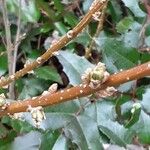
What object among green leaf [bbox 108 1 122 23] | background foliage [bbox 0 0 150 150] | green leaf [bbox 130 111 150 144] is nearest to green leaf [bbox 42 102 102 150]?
background foliage [bbox 0 0 150 150]

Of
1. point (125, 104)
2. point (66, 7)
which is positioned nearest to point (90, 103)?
point (125, 104)

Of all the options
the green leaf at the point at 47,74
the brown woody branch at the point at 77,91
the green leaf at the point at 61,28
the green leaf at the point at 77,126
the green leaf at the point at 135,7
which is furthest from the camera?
the green leaf at the point at 61,28

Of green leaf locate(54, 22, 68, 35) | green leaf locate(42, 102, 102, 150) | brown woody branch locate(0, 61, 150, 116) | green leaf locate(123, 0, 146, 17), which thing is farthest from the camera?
green leaf locate(54, 22, 68, 35)

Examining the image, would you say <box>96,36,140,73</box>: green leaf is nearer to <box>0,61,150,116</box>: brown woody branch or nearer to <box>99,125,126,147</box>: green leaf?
<box>99,125,126,147</box>: green leaf

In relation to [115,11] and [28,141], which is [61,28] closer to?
[115,11]

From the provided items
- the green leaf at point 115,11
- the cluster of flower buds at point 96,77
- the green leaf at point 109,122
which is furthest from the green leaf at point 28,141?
the green leaf at point 115,11

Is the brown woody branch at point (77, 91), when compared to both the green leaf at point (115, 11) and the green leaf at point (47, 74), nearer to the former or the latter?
the green leaf at point (47, 74)
